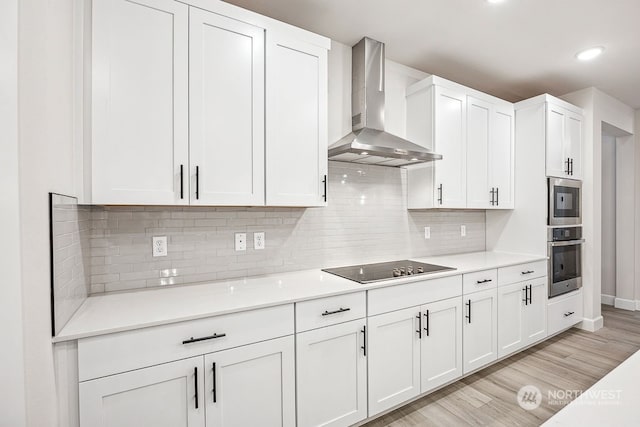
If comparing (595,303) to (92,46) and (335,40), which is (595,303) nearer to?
(335,40)

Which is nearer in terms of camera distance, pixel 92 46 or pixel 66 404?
pixel 66 404

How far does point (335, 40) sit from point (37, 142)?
2.17 metres

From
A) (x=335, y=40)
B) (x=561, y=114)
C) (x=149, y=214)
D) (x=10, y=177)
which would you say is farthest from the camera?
(x=561, y=114)

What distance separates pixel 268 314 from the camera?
1.54 meters

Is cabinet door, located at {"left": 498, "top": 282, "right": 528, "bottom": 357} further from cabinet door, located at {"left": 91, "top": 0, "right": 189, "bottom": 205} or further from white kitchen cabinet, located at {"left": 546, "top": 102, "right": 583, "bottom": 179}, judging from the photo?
cabinet door, located at {"left": 91, "top": 0, "right": 189, "bottom": 205}

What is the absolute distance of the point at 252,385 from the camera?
1501mm

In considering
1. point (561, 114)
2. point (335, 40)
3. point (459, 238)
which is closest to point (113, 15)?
point (335, 40)

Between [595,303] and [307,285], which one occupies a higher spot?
[307,285]

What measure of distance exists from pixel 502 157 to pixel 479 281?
150 cm

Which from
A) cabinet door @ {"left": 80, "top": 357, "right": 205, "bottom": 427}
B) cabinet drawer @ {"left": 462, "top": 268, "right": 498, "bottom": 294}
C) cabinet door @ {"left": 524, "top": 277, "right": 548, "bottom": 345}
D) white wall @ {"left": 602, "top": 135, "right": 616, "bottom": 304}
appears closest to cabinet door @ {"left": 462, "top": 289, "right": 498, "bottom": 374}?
cabinet drawer @ {"left": 462, "top": 268, "right": 498, "bottom": 294}

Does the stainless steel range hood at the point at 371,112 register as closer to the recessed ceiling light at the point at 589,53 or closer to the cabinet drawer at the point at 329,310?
the cabinet drawer at the point at 329,310

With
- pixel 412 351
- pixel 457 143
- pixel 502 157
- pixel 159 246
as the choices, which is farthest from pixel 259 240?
pixel 502 157

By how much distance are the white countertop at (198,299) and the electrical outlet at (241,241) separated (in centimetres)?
21

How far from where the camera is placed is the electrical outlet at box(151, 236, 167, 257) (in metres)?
1.83
